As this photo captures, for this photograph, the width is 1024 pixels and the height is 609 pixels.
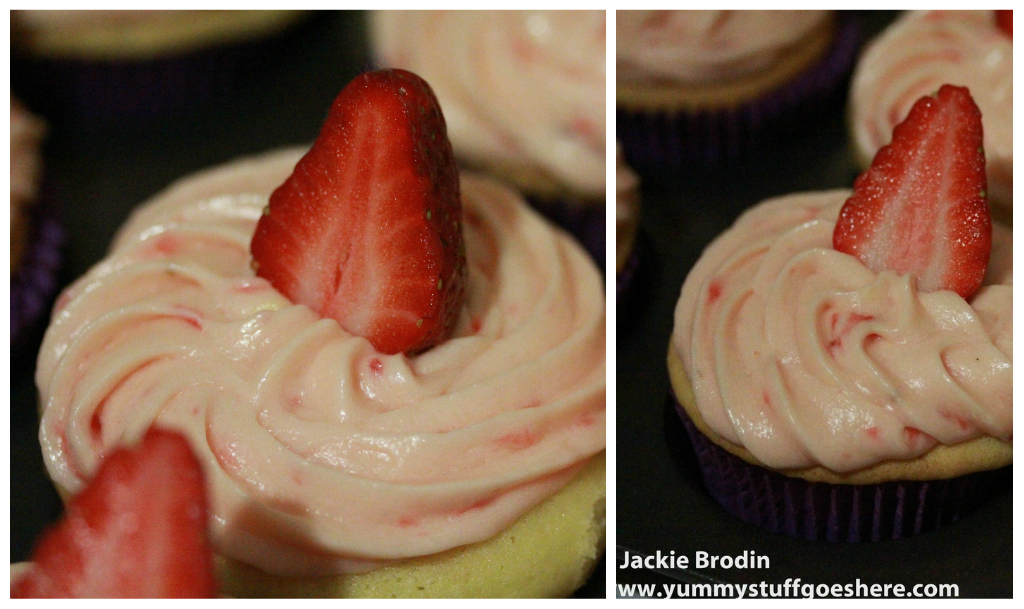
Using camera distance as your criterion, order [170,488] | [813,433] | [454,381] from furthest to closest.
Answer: [454,381] → [813,433] → [170,488]

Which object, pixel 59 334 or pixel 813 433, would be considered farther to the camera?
pixel 59 334

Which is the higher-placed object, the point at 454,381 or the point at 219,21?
the point at 219,21

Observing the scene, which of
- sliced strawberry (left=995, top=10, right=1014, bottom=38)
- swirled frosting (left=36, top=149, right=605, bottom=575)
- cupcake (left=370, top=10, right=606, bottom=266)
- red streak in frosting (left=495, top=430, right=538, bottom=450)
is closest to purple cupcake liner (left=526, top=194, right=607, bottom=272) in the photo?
cupcake (left=370, top=10, right=606, bottom=266)

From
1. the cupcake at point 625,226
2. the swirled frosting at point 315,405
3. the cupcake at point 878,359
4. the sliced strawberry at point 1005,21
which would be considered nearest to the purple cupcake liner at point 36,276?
the swirled frosting at point 315,405

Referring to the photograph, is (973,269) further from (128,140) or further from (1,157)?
(128,140)

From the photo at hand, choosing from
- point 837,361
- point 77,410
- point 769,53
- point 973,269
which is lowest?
point 77,410

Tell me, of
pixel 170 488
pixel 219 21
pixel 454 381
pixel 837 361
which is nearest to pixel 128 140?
pixel 219 21

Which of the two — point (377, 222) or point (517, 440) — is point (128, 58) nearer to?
point (377, 222)

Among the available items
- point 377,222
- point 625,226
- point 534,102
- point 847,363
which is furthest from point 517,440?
point 534,102
